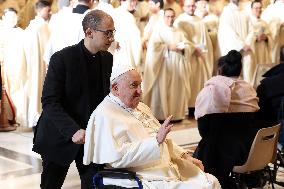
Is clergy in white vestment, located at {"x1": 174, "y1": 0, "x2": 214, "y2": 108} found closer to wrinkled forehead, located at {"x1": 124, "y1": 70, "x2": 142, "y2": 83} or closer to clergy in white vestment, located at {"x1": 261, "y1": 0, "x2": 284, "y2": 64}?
clergy in white vestment, located at {"x1": 261, "y1": 0, "x2": 284, "y2": 64}

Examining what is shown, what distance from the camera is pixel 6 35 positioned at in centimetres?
944

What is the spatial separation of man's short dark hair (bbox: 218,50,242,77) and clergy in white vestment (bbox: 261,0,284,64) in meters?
7.19

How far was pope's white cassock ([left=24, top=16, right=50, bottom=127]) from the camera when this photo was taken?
30.5 ft

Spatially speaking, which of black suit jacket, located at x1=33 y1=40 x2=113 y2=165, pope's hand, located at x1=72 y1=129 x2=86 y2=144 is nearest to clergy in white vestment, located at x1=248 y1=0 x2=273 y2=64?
black suit jacket, located at x1=33 y1=40 x2=113 y2=165

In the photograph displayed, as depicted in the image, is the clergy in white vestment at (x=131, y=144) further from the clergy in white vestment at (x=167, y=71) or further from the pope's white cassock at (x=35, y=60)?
the clergy in white vestment at (x=167, y=71)

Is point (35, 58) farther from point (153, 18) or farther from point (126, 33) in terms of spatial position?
point (153, 18)

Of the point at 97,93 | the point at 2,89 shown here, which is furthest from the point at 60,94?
the point at 2,89

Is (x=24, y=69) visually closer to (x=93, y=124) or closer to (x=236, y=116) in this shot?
(x=236, y=116)

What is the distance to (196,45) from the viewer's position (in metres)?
10.7

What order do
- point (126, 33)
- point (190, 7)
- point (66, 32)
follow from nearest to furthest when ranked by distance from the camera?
1. point (66, 32)
2. point (126, 33)
3. point (190, 7)

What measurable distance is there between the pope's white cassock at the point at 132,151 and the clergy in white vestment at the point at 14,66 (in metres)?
5.26

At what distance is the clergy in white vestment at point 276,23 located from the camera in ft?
41.7

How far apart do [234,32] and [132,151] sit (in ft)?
25.6

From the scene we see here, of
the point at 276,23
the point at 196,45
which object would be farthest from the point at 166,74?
the point at 276,23
